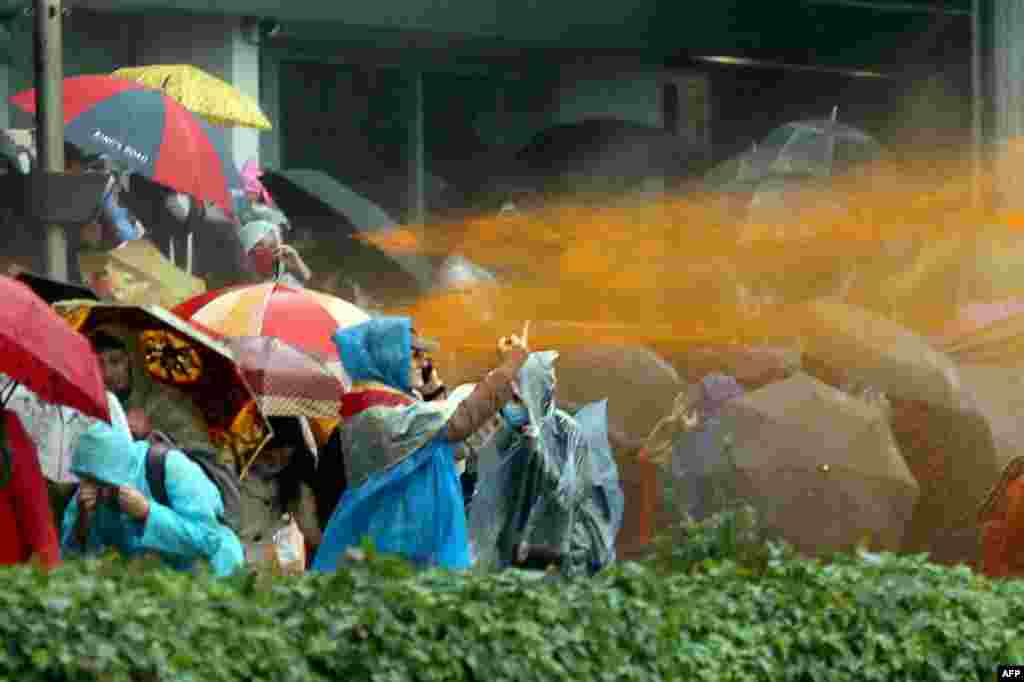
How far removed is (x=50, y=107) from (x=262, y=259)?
13.9ft

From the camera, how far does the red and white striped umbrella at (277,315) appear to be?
1340cm

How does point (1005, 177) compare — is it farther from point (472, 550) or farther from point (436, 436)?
point (436, 436)

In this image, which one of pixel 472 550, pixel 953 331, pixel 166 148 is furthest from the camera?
pixel 953 331

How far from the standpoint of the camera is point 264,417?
38.0ft

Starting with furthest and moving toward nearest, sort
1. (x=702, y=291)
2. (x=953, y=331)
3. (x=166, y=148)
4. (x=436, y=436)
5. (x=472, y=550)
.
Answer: (x=702, y=291)
(x=953, y=331)
(x=166, y=148)
(x=472, y=550)
(x=436, y=436)

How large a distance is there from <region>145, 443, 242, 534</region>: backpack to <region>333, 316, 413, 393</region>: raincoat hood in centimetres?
59

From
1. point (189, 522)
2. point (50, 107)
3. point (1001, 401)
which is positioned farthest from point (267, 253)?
point (189, 522)

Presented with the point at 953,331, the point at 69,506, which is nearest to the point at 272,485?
the point at 69,506

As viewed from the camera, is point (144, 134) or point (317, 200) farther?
point (317, 200)

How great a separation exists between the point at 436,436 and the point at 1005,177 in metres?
15.5

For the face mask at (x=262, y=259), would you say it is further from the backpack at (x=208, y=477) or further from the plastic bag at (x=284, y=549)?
the backpack at (x=208, y=477)

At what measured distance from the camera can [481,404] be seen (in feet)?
34.5

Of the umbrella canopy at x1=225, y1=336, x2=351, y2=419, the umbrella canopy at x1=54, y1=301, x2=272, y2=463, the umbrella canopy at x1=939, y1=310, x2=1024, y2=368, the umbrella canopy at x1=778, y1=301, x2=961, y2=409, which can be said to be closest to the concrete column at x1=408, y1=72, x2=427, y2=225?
the umbrella canopy at x1=939, y1=310, x2=1024, y2=368

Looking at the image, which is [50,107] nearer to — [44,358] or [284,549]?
[284,549]
